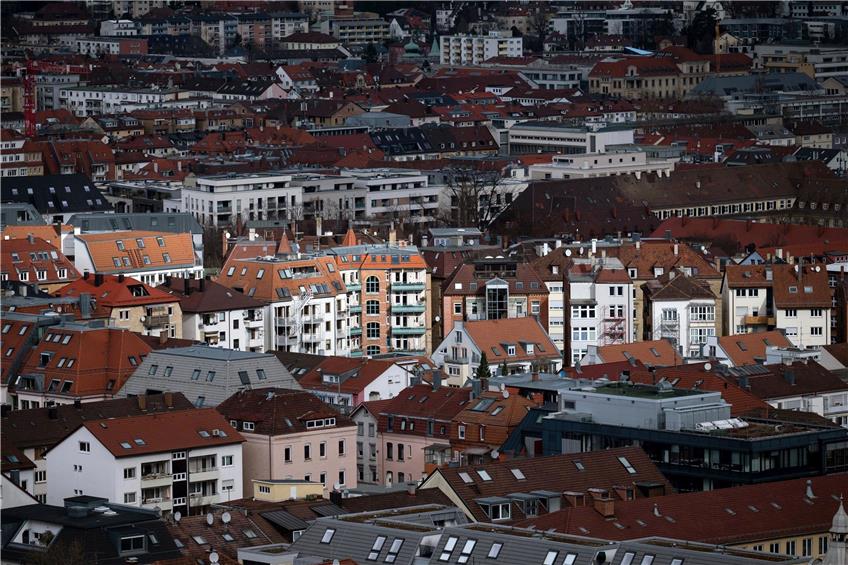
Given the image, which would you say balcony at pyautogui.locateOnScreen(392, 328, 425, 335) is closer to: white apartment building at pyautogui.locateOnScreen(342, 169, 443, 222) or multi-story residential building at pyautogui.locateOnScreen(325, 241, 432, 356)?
multi-story residential building at pyautogui.locateOnScreen(325, 241, 432, 356)

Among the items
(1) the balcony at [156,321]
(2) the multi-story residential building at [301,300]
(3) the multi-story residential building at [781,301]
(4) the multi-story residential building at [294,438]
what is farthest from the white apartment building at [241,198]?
(4) the multi-story residential building at [294,438]

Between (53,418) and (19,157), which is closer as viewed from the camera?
(53,418)

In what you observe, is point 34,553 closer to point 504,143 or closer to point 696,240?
point 696,240

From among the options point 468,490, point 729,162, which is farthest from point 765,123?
point 468,490

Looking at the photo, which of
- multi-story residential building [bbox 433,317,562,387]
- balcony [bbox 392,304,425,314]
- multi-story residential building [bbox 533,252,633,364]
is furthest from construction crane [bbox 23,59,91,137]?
multi-story residential building [bbox 433,317,562,387]

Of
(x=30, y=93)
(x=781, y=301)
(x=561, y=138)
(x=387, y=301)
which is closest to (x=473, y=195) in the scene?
(x=561, y=138)

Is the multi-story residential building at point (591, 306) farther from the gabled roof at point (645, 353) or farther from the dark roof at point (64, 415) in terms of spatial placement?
the dark roof at point (64, 415)

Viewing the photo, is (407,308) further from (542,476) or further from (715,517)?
(715,517)

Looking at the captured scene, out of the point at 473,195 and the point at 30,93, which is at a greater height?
the point at 473,195
